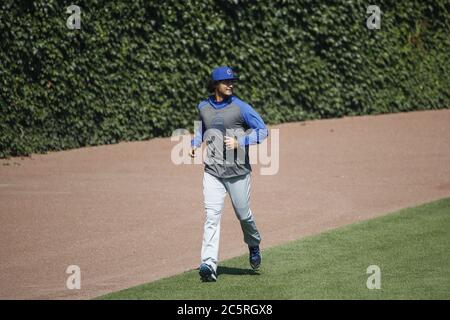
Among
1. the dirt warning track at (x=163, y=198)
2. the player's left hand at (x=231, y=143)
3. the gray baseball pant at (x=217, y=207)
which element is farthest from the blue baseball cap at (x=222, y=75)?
the dirt warning track at (x=163, y=198)

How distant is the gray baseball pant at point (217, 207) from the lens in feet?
29.1

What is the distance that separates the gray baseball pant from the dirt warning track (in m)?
0.74

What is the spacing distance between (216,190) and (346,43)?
39.6ft

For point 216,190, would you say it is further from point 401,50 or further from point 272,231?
point 401,50

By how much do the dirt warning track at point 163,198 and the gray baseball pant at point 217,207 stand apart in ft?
2.42

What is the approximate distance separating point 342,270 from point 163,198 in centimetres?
468

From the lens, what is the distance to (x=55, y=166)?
15.9 meters

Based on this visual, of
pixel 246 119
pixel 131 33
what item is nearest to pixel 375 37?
pixel 131 33

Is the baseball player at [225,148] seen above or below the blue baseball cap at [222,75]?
below

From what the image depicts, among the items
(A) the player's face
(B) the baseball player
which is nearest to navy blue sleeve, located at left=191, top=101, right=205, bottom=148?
(B) the baseball player

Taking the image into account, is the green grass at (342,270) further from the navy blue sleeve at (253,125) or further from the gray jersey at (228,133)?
the navy blue sleeve at (253,125)

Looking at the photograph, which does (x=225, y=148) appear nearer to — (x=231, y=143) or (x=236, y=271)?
(x=231, y=143)

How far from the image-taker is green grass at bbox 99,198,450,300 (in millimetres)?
8344

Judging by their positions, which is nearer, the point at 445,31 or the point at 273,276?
the point at 273,276
